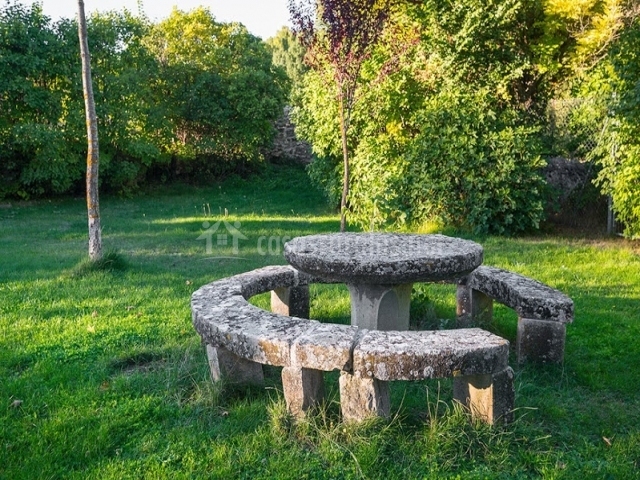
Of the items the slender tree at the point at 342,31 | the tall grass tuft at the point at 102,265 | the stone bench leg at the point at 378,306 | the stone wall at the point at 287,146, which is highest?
the slender tree at the point at 342,31

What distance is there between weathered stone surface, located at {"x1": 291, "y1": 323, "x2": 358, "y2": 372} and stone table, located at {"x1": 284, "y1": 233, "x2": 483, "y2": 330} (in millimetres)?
698

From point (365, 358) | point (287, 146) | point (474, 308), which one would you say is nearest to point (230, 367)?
point (365, 358)

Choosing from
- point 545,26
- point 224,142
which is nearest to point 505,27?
point 545,26

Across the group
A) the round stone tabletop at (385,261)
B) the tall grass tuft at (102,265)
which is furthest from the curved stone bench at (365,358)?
the tall grass tuft at (102,265)

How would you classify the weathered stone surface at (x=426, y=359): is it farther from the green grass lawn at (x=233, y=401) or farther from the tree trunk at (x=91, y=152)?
the tree trunk at (x=91, y=152)

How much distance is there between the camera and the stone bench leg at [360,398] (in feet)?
9.82

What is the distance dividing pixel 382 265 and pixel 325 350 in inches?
37.2

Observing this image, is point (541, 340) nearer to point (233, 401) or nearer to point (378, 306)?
point (378, 306)

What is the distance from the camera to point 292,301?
16.8ft

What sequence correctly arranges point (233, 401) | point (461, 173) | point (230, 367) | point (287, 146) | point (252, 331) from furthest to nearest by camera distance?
point (287, 146), point (461, 173), point (230, 367), point (233, 401), point (252, 331)

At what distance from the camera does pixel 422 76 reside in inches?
403

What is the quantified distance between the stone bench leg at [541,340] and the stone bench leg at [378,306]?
0.92m

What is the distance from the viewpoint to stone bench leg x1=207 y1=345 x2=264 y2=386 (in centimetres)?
363

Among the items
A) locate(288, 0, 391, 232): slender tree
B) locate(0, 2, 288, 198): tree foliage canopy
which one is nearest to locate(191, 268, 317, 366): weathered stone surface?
locate(288, 0, 391, 232): slender tree
